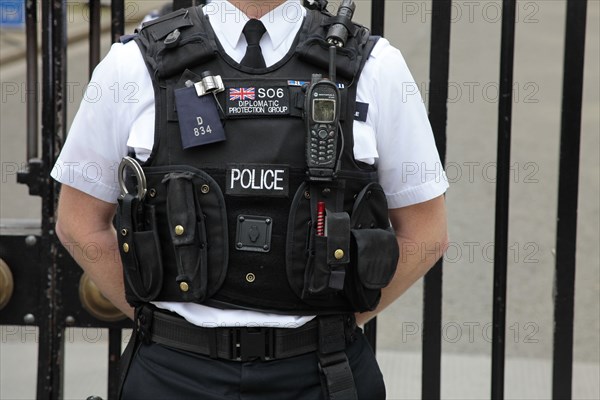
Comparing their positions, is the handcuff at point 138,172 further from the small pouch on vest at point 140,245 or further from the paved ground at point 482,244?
the paved ground at point 482,244

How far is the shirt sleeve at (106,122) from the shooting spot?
6.48 feet

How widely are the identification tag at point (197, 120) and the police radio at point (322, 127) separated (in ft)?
0.57

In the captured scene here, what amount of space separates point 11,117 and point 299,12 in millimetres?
7705

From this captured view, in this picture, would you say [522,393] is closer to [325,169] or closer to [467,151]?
[325,169]

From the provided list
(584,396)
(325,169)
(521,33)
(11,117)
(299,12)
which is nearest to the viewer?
(325,169)

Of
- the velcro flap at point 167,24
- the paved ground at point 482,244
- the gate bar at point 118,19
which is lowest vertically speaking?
the paved ground at point 482,244

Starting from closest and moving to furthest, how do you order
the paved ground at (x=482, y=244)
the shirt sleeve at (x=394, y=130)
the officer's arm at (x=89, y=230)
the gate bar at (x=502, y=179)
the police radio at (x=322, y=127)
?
the police radio at (x=322, y=127) < the shirt sleeve at (x=394, y=130) < the officer's arm at (x=89, y=230) < the gate bar at (x=502, y=179) < the paved ground at (x=482, y=244)

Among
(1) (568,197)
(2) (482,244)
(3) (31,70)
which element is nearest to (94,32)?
(3) (31,70)

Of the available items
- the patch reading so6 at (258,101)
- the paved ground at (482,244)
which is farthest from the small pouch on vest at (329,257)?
the paved ground at (482,244)

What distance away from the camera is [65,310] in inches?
110

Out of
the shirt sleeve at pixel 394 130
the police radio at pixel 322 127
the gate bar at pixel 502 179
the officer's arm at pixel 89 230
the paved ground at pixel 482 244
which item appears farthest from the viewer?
the paved ground at pixel 482 244

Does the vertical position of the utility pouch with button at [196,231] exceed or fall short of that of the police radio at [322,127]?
it falls short

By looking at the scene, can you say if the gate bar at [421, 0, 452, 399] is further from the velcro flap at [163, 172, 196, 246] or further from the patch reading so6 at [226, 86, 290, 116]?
the velcro flap at [163, 172, 196, 246]

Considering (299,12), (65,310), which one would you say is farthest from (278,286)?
(65,310)
